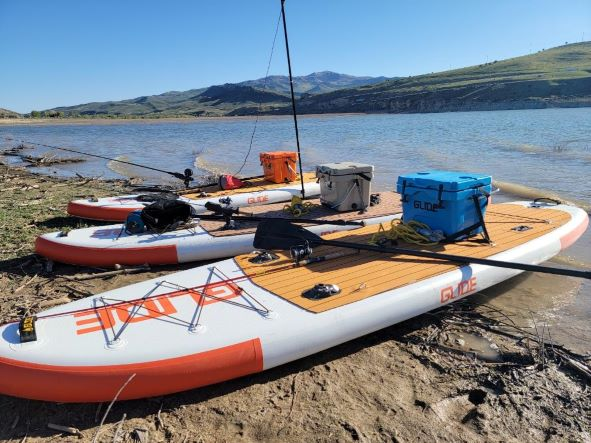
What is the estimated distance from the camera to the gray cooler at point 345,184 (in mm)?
7297

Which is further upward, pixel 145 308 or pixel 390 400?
pixel 145 308

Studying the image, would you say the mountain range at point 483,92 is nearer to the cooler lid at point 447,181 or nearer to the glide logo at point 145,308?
the cooler lid at point 447,181

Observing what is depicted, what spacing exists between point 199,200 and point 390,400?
A: 6597 mm

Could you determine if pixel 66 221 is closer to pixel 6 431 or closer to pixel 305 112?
pixel 6 431

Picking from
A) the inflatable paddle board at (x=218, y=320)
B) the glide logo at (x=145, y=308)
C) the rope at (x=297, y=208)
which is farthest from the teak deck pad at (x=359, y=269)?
the rope at (x=297, y=208)

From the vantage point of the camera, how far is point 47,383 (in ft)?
10.8

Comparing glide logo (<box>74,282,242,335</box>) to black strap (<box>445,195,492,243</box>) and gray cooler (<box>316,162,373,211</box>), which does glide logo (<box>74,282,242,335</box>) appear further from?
gray cooler (<box>316,162,373,211</box>)

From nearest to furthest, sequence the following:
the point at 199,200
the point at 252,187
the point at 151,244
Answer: the point at 151,244
the point at 199,200
the point at 252,187

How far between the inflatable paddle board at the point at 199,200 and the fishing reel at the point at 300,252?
332 cm

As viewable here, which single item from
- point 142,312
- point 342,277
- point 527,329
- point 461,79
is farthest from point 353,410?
point 461,79

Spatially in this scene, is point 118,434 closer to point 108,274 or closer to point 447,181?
point 108,274

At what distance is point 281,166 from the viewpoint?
10.6 meters

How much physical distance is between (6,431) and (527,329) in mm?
4991

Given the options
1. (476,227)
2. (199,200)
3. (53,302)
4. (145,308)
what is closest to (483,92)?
(199,200)
